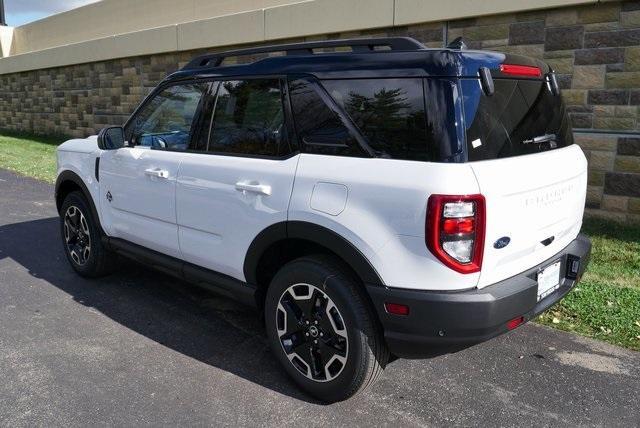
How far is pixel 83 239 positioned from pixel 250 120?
2.33m

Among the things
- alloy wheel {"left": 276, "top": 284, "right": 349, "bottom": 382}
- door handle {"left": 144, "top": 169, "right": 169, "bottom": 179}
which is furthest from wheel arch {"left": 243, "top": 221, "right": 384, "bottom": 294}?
door handle {"left": 144, "top": 169, "right": 169, "bottom": 179}

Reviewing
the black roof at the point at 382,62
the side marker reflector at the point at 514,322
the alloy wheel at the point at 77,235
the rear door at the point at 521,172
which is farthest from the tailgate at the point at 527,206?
the alloy wheel at the point at 77,235

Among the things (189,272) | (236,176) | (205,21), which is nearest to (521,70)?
(236,176)

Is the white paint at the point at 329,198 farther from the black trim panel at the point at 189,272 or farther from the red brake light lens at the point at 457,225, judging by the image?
the black trim panel at the point at 189,272

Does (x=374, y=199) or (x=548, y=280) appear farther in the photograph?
(x=548, y=280)

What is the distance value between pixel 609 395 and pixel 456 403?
870mm

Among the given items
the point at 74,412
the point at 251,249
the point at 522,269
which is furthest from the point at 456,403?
the point at 74,412

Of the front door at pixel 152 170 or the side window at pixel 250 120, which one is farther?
the front door at pixel 152 170

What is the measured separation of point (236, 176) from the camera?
10.6ft

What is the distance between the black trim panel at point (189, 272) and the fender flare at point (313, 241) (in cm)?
11

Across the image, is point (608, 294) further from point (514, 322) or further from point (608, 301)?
point (514, 322)

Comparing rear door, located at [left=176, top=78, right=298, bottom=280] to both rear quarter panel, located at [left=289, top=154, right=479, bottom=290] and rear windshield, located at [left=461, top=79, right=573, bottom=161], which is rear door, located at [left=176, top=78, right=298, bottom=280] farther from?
rear windshield, located at [left=461, top=79, right=573, bottom=161]

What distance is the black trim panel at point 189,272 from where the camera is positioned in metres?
3.32

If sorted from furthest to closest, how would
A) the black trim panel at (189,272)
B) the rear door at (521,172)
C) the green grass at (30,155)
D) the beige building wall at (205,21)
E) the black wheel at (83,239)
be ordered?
the green grass at (30,155), the beige building wall at (205,21), the black wheel at (83,239), the black trim panel at (189,272), the rear door at (521,172)
